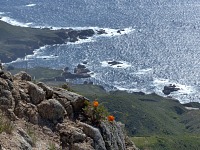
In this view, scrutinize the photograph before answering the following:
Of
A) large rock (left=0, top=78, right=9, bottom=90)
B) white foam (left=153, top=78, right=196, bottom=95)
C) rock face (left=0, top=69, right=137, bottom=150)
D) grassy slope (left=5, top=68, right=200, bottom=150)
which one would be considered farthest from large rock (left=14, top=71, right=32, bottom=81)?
white foam (left=153, top=78, right=196, bottom=95)

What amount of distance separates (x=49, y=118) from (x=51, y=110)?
263mm

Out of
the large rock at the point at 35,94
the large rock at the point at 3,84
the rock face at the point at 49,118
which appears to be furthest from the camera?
the large rock at the point at 35,94

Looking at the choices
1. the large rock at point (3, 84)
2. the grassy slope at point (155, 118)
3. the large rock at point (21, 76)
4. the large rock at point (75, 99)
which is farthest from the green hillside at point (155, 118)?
the large rock at point (3, 84)

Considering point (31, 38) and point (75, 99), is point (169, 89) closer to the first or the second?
point (31, 38)

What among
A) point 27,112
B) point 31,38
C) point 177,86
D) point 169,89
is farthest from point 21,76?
point 31,38

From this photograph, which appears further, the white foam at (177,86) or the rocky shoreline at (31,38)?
the rocky shoreline at (31,38)

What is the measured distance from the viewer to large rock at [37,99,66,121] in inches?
581

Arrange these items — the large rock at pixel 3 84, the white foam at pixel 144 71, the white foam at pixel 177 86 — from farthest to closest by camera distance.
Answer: the white foam at pixel 144 71, the white foam at pixel 177 86, the large rock at pixel 3 84

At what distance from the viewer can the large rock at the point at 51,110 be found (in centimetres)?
1475

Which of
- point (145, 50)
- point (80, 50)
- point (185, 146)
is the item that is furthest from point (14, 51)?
point (185, 146)

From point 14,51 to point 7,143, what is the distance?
561 feet

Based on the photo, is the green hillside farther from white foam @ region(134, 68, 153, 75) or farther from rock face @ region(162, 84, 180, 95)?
white foam @ region(134, 68, 153, 75)

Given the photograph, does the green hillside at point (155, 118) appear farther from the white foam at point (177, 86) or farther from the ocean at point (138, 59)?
the ocean at point (138, 59)

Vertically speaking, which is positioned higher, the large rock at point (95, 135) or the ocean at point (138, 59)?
the large rock at point (95, 135)
